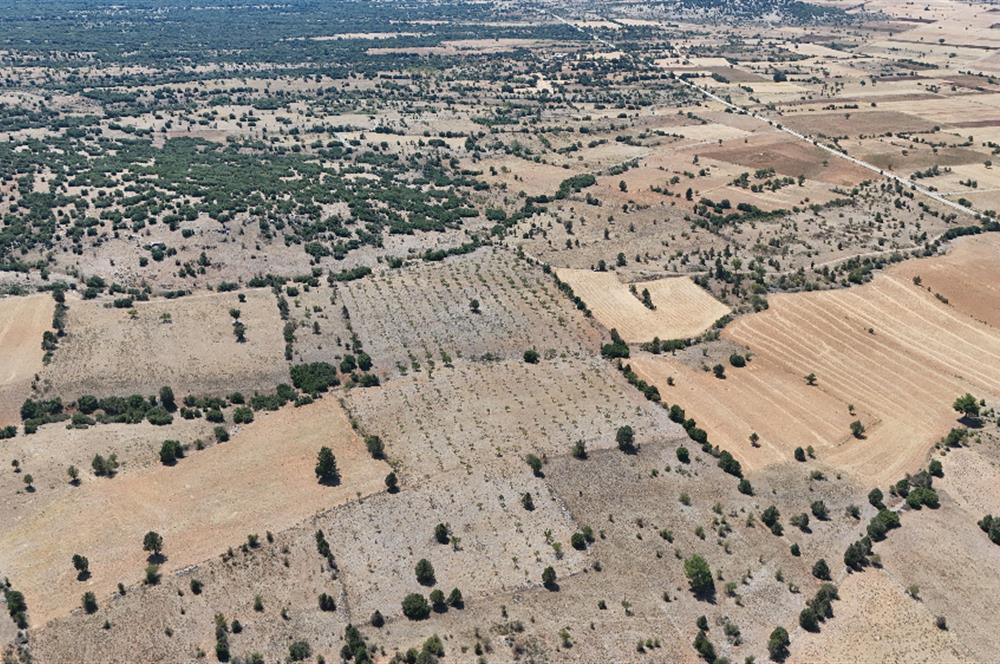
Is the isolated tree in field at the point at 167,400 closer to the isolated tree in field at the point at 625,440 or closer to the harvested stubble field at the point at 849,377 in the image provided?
the isolated tree in field at the point at 625,440

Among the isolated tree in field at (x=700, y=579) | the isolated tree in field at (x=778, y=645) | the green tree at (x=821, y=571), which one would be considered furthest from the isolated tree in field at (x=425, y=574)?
the green tree at (x=821, y=571)

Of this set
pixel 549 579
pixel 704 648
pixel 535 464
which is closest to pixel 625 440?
pixel 535 464

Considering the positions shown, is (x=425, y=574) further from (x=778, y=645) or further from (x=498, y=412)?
(x=498, y=412)

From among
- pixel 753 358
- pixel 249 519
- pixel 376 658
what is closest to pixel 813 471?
pixel 753 358

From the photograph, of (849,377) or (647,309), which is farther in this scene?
(647,309)

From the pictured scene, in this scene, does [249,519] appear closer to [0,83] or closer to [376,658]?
[376,658]
